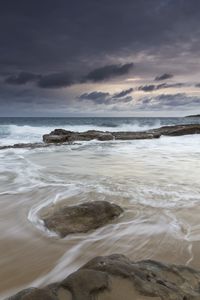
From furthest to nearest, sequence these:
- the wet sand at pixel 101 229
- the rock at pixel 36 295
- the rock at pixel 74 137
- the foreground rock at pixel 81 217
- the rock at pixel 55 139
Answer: the rock at pixel 74 137 < the rock at pixel 55 139 < the foreground rock at pixel 81 217 < the wet sand at pixel 101 229 < the rock at pixel 36 295

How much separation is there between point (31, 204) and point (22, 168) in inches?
159

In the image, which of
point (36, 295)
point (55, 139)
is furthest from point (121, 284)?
point (55, 139)

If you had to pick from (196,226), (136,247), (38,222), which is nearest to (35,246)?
(38,222)

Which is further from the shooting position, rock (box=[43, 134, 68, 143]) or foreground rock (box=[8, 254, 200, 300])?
rock (box=[43, 134, 68, 143])

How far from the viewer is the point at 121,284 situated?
221cm

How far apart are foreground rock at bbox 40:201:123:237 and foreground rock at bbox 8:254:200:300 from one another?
1.58 metres

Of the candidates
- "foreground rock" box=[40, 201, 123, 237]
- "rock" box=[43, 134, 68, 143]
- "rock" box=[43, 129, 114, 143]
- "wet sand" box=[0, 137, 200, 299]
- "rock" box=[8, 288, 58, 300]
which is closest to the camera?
"rock" box=[8, 288, 58, 300]

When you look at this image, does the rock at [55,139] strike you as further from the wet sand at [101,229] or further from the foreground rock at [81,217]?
the foreground rock at [81,217]

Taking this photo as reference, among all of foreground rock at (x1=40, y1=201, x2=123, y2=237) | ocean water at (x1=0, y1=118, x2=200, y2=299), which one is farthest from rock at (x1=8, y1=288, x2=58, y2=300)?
foreground rock at (x1=40, y1=201, x2=123, y2=237)

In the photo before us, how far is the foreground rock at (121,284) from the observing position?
2.09m

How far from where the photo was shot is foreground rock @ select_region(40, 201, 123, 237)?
4.07m

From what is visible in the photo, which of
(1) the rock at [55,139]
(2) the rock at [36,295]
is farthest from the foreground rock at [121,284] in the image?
(1) the rock at [55,139]

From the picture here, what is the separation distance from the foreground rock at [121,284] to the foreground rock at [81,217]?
1.58 metres

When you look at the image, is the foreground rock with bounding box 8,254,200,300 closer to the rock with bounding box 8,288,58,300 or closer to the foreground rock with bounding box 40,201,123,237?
the rock with bounding box 8,288,58,300
